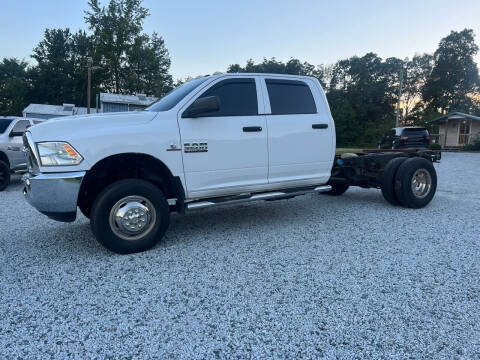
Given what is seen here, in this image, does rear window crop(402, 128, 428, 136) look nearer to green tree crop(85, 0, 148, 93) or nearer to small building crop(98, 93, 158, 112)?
small building crop(98, 93, 158, 112)

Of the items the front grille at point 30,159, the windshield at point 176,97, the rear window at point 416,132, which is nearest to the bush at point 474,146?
the rear window at point 416,132

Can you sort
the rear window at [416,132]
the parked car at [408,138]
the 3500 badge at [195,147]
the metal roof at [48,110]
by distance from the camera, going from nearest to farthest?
the 3500 badge at [195,147], the parked car at [408,138], the rear window at [416,132], the metal roof at [48,110]

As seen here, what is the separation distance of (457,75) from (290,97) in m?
67.3

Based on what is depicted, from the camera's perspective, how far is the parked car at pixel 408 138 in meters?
18.8

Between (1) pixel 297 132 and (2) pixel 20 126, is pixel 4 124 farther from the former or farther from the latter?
(1) pixel 297 132

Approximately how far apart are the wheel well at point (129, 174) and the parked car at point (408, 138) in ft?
58.5

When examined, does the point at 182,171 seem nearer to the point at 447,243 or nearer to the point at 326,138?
the point at 326,138

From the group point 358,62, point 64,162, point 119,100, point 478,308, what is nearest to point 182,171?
point 64,162

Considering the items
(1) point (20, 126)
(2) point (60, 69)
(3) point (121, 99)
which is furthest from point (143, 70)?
(1) point (20, 126)

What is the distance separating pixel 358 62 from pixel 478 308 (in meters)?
75.3

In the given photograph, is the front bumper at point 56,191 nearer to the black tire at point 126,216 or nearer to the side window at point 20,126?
the black tire at point 126,216

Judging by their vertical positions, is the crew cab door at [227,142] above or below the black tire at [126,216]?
above

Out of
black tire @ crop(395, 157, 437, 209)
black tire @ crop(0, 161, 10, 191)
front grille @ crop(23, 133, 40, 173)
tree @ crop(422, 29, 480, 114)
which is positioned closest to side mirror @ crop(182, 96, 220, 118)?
front grille @ crop(23, 133, 40, 173)

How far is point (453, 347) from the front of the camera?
2.10m
